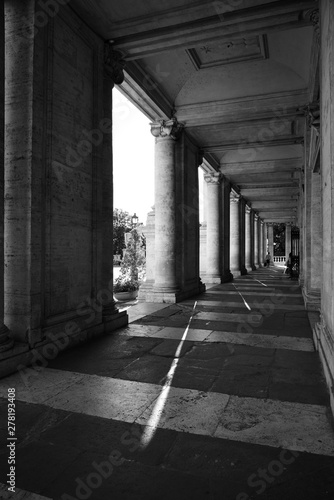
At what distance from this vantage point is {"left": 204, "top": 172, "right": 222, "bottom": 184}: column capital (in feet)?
57.6

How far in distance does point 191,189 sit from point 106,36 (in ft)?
22.3

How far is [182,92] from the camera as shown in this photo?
11109mm

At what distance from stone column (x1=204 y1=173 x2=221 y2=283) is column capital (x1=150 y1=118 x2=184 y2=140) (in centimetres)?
617

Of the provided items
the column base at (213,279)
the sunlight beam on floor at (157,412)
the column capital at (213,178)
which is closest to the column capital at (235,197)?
the column capital at (213,178)

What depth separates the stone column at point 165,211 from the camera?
11344 mm

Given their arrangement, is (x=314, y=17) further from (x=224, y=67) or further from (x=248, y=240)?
(x=248, y=240)

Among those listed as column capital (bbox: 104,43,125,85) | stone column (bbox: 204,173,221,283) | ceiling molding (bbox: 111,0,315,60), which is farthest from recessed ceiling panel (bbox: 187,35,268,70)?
stone column (bbox: 204,173,221,283)

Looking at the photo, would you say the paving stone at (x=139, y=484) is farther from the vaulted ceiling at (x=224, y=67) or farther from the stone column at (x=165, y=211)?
the stone column at (x=165, y=211)

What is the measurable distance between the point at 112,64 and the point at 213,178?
1103 centimetres

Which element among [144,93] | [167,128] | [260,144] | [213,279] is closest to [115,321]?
[144,93]

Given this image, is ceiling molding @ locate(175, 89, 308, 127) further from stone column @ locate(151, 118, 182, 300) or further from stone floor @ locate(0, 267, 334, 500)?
stone floor @ locate(0, 267, 334, 500)

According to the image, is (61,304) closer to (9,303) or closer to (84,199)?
(9,303)

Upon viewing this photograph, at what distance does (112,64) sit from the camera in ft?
23.2

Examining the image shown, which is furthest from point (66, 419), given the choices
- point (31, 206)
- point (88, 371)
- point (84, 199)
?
point (84, 199)
